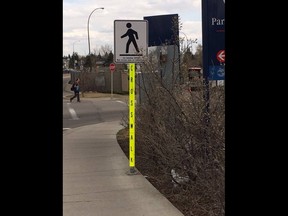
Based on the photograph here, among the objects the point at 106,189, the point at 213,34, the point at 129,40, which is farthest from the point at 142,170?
the point at 213,34

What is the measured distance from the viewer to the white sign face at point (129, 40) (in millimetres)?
6723

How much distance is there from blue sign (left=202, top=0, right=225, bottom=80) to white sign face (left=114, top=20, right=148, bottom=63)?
3.59ft

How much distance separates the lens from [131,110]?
687cm

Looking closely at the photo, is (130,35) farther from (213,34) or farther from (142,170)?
(142,170)

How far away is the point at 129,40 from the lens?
6.76 m

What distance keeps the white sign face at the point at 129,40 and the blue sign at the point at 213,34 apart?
1094 mm

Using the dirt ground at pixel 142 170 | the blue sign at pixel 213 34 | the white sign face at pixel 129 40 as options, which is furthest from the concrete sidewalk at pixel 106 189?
the blue sign at pixel 213 34

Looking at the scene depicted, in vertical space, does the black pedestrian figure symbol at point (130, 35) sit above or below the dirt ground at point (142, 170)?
above

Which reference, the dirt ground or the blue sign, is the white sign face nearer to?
the blue sign

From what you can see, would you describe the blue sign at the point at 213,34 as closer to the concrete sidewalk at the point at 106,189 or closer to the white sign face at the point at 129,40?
the white sign face at the point at 129,40

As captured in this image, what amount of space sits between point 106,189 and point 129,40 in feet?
7.95
